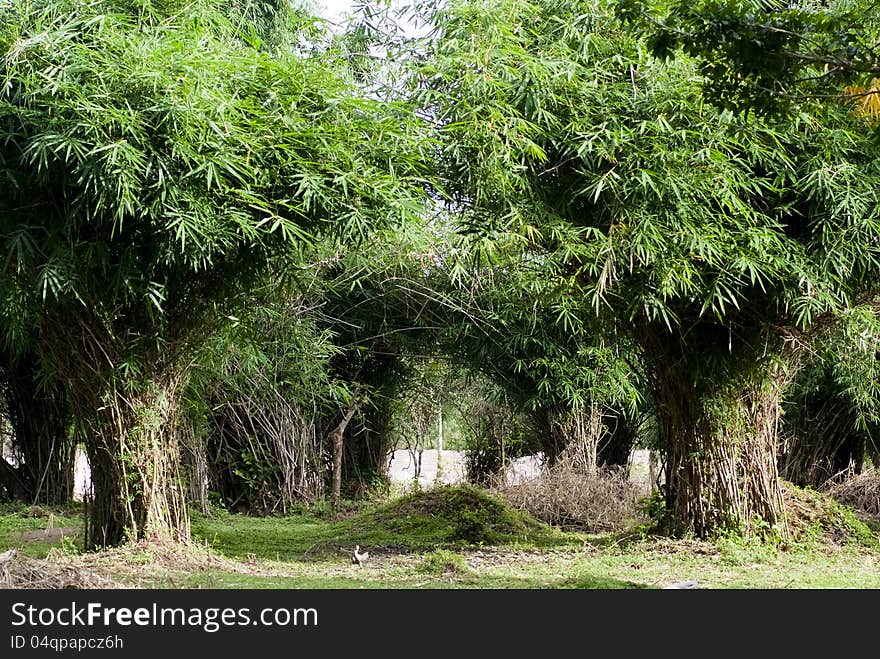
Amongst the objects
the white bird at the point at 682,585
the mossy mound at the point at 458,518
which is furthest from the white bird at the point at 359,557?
the white bird at the point at 682,585

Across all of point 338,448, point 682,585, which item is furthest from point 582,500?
point 682,585

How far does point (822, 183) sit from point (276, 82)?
9.58 feet

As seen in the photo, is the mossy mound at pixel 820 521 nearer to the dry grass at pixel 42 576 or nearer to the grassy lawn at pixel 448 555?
the grassy lawn at pixel 448 555

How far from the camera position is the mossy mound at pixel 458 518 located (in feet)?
21.7

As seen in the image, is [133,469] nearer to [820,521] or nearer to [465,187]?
[465,187]

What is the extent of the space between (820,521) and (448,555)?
2697 millimetres

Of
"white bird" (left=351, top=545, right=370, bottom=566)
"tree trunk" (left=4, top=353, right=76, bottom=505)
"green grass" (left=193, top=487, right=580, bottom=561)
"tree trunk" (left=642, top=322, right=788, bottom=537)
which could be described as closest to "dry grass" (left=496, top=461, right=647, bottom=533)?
"green grass" (left=193, top=487, right=580, bottom=561)

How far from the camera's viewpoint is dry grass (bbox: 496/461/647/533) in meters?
7.67

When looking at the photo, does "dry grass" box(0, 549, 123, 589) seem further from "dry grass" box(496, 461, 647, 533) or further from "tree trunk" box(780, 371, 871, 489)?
"tree trunk" box(780, 371, 871, 489)

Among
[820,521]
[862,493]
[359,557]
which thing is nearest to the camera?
[359,557]

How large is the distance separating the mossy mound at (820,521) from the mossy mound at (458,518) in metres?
1.78

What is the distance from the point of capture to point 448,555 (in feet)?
16.7

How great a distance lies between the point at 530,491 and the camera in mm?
7930

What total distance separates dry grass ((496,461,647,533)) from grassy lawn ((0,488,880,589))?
45 centimetres
